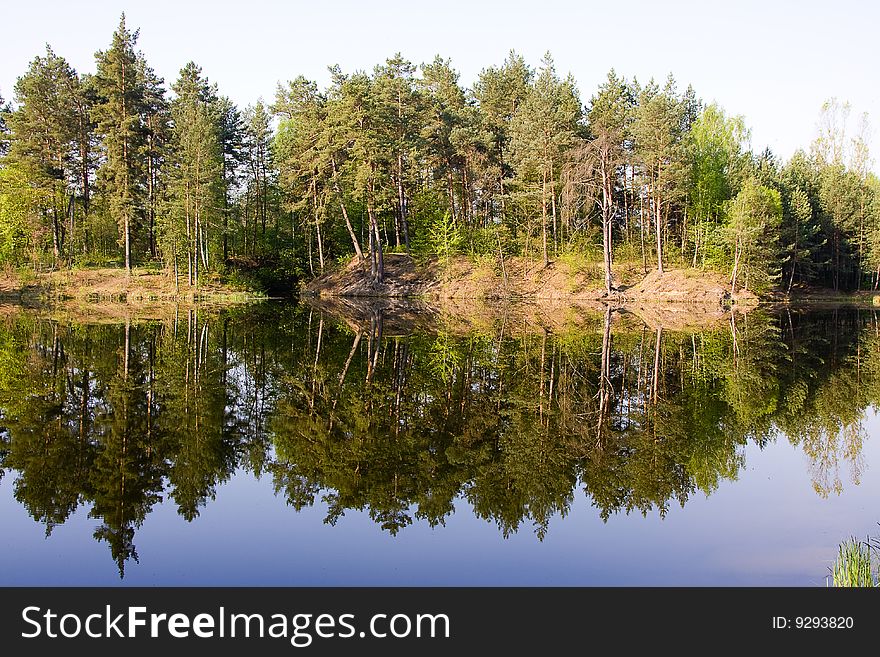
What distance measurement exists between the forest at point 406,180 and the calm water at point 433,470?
31166 millimetres

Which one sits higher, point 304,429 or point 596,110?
point 596,110

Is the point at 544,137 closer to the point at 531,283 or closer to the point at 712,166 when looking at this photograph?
the point at 531,283

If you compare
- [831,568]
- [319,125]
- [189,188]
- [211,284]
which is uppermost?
[319,125]

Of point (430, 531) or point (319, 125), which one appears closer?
point (430, 531)

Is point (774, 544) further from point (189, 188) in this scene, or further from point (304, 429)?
point (189, 188)

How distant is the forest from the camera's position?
50969 mm

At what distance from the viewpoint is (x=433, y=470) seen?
9.40 m

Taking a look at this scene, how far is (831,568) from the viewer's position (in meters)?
6.52

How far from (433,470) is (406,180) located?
51.3 m

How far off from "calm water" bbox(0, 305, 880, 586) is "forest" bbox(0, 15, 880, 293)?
31.2 m
